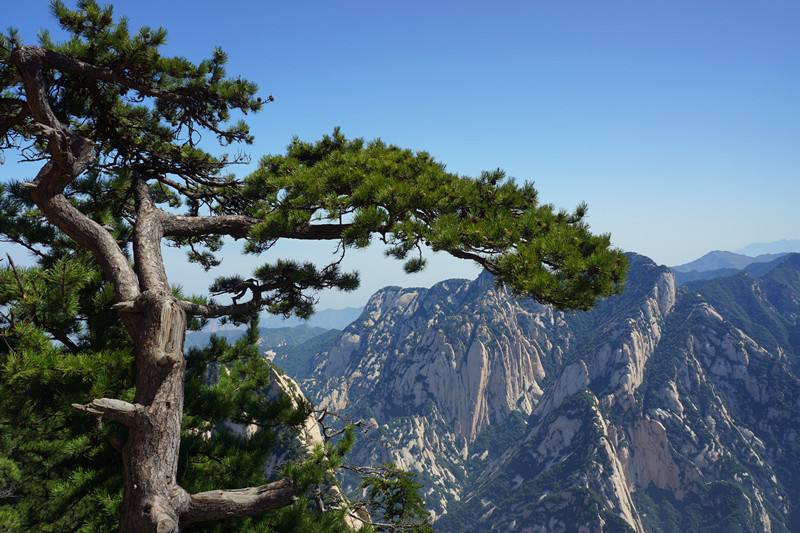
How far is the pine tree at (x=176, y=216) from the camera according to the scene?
535cm

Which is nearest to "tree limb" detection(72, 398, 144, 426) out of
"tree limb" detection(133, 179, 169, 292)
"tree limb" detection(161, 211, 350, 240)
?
"tree limb" detection(133, 179, 169, 292)

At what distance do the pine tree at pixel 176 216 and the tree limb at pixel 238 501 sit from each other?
0.6 inches

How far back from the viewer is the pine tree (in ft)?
17.5

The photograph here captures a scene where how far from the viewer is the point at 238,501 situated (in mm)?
5332

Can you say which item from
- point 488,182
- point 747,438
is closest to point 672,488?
point 747,438

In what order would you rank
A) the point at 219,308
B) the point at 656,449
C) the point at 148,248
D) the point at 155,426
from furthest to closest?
the point at 656,449 → the point at 219,308 → the point at 148,248 → the point at 155,426

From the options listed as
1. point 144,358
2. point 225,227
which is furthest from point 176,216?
point 144,358

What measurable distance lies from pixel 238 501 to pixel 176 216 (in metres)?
4.69

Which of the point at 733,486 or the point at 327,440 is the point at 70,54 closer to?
the point at 327,440

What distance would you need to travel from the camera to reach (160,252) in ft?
22.7

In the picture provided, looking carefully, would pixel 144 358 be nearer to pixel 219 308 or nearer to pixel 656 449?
pixel 219 308

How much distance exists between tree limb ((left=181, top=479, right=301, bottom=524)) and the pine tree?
0.05ft

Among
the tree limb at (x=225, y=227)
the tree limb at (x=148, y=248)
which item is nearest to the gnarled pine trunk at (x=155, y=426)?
the tree limb at (x=148, y=248)

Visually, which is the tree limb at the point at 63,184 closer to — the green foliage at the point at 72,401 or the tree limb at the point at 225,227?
the green foliage at the point at 72,401
